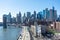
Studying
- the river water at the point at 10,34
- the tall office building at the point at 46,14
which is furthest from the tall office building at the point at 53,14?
the river water at the point at 10,34

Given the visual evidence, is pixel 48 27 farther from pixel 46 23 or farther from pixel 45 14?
pixel 45 14

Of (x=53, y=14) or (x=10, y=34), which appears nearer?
(x=53, y=14)

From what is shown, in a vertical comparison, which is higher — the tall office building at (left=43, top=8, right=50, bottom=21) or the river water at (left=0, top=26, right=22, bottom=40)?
the tall office building at (left=43, top=8, right=50, bottom=21)

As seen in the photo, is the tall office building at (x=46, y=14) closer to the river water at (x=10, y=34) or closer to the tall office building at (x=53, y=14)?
the tall office building at (x=53, y=14)

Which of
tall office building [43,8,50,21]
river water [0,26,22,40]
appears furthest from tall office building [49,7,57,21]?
river water [0,26,22,40]

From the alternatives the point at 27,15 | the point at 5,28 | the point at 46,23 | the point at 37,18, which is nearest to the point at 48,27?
the point at 46,23

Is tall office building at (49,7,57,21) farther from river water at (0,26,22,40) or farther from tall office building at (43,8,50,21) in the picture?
river water at (0,26,22,40)

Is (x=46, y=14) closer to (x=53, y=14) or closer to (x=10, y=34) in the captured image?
(x=53, y=14)

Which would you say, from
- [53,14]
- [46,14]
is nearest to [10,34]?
[46,14]

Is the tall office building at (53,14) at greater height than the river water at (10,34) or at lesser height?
greater

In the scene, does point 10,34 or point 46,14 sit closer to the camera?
point 46,14

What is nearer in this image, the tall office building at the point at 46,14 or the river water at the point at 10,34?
the tall office building at the point at 46,14

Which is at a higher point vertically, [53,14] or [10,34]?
[53,14]
